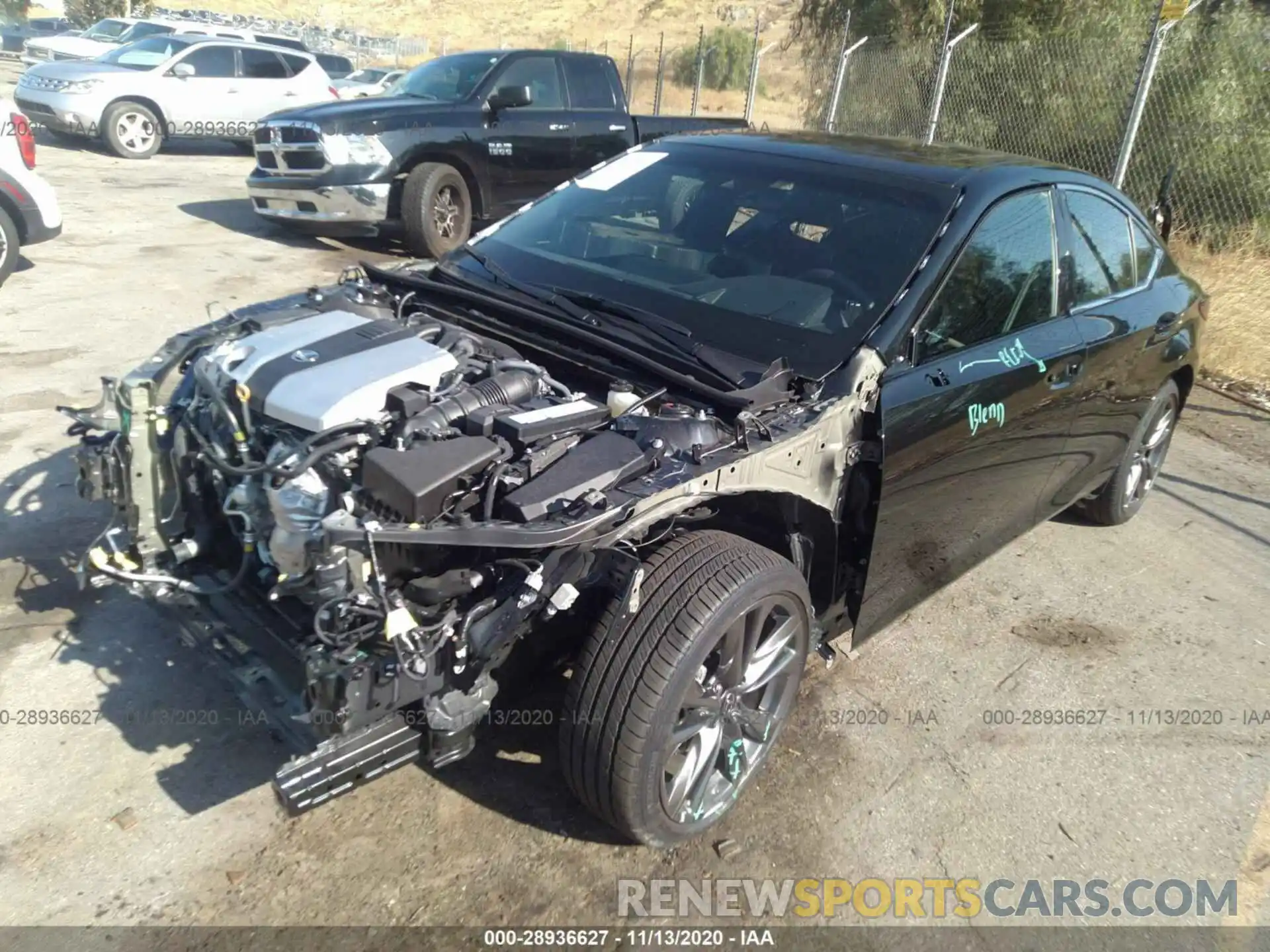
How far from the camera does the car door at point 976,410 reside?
3023 mm

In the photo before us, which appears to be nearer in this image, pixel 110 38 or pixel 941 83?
pixel 941 83

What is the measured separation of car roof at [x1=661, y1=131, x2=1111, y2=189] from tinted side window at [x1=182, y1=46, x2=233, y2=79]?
13.2 meters

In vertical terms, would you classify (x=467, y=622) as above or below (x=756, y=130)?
below

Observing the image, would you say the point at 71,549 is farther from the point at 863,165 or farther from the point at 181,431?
the point at 863,165

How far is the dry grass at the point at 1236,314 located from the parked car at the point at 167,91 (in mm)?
12958

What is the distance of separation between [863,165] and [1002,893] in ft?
8.39

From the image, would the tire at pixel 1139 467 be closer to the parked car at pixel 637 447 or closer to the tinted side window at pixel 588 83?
the parked car at pixel 637 447

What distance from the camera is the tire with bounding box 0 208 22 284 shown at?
7238 millimetres

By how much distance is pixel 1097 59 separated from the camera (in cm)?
1048

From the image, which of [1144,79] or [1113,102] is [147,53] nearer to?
[1113,102]

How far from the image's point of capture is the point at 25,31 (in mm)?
35812

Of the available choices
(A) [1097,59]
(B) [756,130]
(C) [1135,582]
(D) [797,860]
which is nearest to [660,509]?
(D) [797,860]

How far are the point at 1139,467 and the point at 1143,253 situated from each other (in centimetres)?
116

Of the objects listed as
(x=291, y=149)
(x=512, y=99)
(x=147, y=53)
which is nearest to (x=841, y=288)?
(x=512, y=99)
